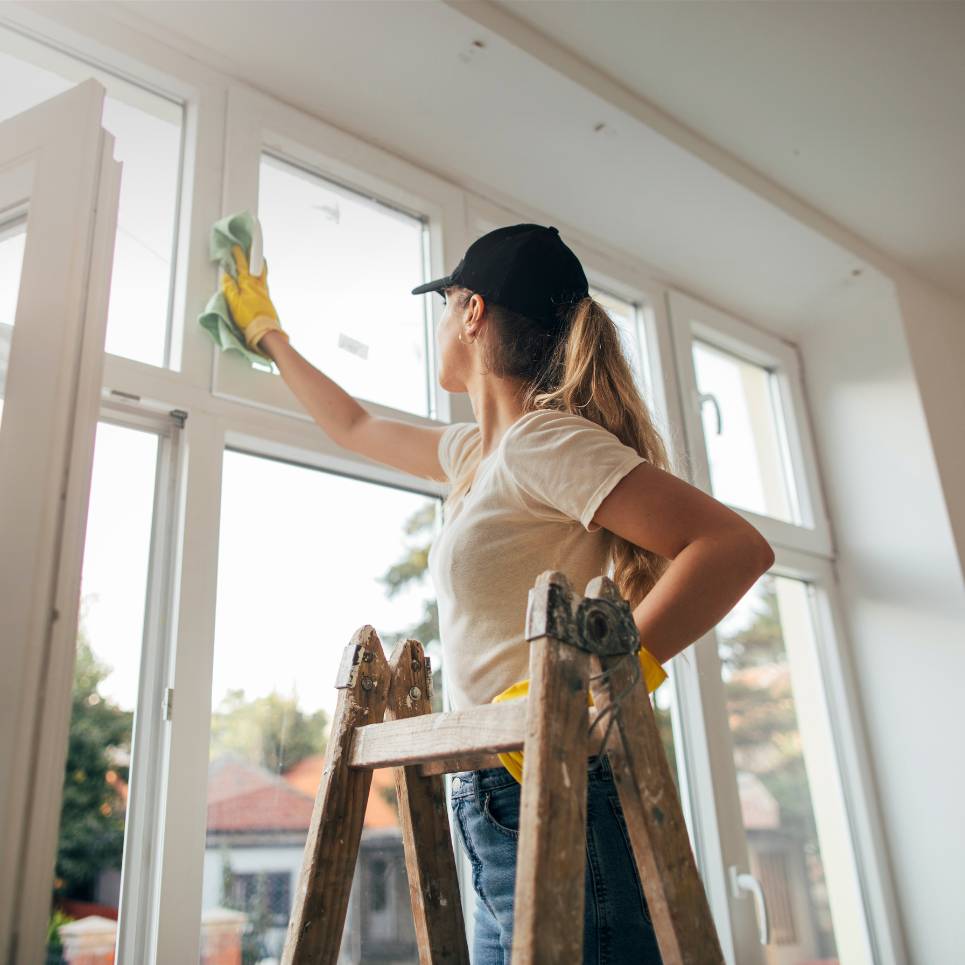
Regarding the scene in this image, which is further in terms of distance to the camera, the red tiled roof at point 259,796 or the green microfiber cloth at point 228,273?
the green microfiber cloth at point 228,273

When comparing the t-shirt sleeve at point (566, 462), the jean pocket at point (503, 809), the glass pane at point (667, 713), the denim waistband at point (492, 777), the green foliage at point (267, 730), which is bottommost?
the jean pocket at point (503, 809)

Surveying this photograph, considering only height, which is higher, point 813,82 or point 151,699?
point 813,82

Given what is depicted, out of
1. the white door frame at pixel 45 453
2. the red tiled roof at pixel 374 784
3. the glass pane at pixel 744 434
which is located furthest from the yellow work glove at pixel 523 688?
the glass pane at pixel 744 434

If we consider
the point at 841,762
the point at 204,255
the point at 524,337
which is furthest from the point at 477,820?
the point at 841,762

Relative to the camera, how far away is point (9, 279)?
3.47 feet

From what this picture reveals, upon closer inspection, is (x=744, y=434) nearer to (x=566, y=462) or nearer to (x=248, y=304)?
(x=248, y=304)

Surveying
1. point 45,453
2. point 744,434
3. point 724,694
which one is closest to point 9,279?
point 45,453

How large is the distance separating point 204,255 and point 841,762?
2038mm

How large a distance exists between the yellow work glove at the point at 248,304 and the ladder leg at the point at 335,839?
70 centimetres

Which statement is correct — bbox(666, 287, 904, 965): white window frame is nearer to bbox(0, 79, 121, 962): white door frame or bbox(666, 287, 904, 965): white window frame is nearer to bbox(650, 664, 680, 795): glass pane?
bbox(650, 664, 680, 795): glass pane

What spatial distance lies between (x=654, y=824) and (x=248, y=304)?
3.61 ft

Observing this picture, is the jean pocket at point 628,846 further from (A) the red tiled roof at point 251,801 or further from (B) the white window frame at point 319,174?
Answer: (B) the white window frame at point 319,174

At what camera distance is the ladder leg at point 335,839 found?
3.04 ft

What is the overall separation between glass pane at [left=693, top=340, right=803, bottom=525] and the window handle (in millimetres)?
922
